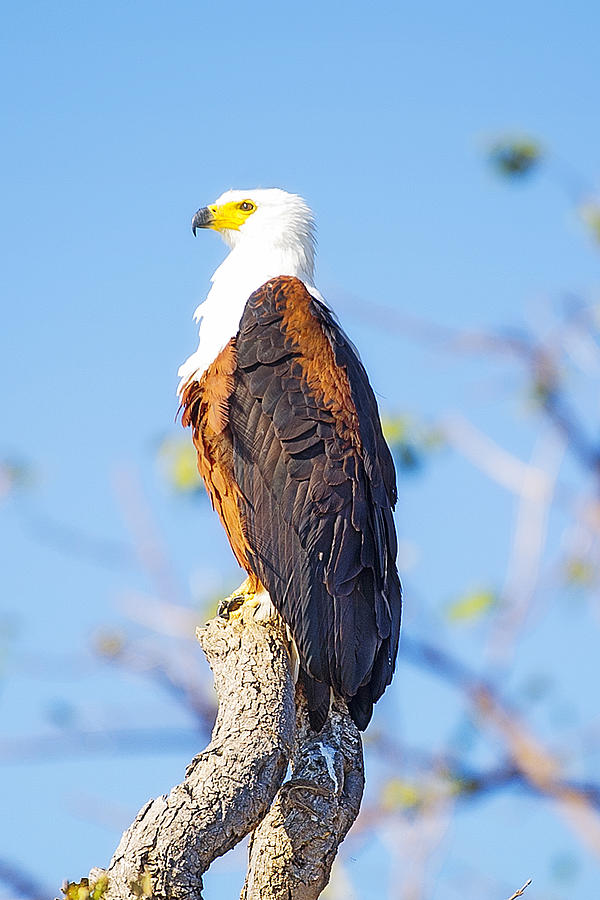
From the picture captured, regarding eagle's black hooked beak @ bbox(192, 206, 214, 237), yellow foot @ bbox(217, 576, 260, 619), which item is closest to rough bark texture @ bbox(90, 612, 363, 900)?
yellow foot @ bbox(217, 576, 260, 619)

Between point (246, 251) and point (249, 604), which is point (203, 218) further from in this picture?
point (249, 604)

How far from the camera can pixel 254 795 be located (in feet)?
12.5

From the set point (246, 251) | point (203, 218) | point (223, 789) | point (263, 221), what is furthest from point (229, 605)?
point (203, 218)

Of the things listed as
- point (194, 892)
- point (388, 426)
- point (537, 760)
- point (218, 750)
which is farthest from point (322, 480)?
point (537, 760)

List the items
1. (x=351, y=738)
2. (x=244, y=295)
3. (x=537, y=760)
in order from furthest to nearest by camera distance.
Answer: (x=537, y=760) < (x=244, y=295) < (x=351, y=738)

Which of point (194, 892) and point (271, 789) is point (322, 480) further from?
point (194, 892)

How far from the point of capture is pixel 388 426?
33.0ft

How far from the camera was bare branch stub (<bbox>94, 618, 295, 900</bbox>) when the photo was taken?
3588mm

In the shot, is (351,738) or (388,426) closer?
(351,738)

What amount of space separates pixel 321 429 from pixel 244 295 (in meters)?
0.80

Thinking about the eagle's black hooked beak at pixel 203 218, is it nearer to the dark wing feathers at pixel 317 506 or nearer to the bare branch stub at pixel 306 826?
the dark wing feathers at pixel 317 506

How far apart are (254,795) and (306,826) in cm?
33

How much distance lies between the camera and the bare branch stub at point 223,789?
3.59 metres

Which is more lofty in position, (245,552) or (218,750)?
(245,552)
